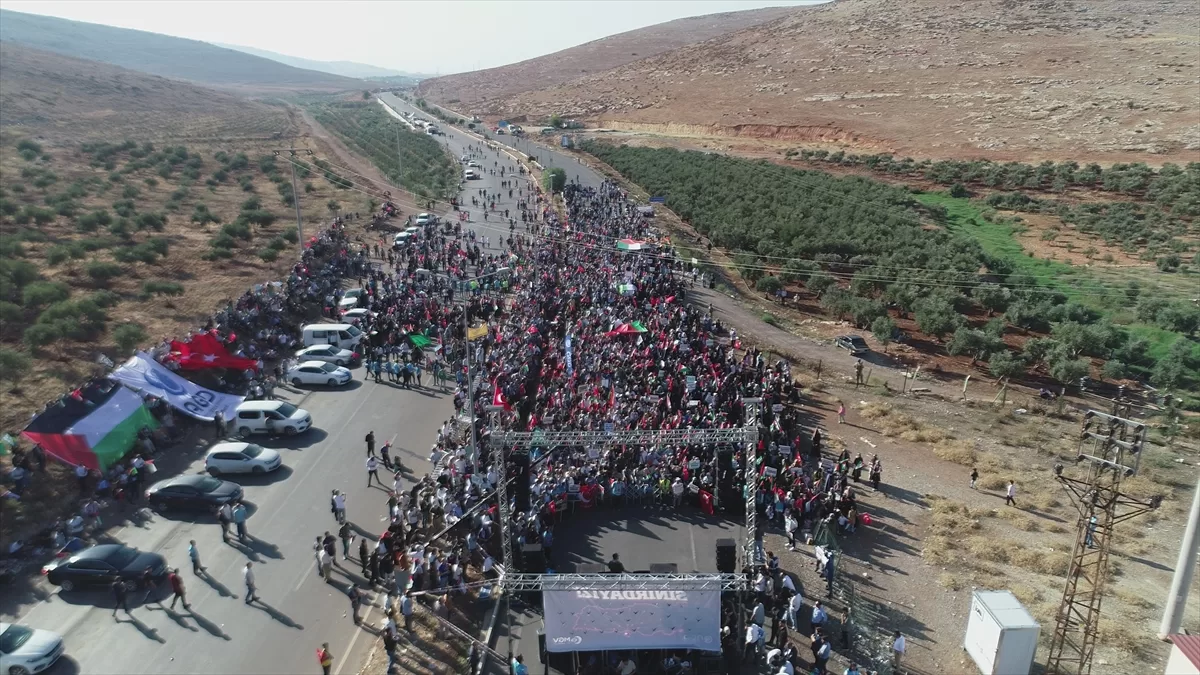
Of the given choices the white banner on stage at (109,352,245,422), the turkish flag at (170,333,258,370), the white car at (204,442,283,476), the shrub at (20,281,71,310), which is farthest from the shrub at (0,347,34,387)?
the white car at (204,442,283,476)

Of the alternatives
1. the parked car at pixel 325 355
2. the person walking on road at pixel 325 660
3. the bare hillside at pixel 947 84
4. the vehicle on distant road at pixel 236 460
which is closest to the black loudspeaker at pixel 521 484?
the person walking on road at pixel 325 660

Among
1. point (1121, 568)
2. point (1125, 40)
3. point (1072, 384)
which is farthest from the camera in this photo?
point (1125, 40)

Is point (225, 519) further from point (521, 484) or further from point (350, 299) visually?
point (350, 299)

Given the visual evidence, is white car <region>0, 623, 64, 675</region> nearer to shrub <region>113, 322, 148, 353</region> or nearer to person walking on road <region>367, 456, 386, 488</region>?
person walking on road <region>367, 456, 386, 488</region>

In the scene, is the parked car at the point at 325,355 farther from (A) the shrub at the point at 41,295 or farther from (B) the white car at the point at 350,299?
(A) the shrub at the point at 41,295

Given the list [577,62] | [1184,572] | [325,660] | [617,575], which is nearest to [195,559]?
[325,660]

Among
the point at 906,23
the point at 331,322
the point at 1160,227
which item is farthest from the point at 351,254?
the point at 906,23

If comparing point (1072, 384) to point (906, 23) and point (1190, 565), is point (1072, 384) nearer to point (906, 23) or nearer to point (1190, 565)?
point (1190, 565)
